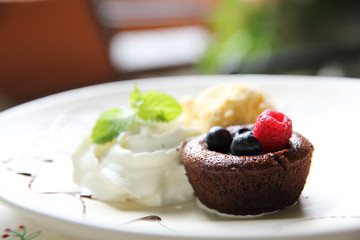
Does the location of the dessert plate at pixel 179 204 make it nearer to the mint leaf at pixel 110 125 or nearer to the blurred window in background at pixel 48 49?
the mint leaf at pixel 110 125

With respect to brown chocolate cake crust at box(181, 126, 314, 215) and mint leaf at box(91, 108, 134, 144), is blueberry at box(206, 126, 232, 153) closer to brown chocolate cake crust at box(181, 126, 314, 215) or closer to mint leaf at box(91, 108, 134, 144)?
brown chocolate cake crust at box(181, 126, 314, 215)

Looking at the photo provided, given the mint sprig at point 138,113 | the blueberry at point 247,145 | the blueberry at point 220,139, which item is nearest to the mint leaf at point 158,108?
the mint sprig at point 138,113

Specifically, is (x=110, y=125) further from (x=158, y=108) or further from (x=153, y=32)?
(x=153, y=32)

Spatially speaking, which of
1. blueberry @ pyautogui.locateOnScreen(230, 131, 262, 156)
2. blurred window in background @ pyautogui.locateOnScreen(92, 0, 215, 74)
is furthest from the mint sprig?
blurred window in background @ pyautogui.locateOnScreen(92, 0, 215, 74)

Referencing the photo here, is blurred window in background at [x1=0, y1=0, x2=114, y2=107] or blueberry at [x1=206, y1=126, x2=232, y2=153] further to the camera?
blurred window in background at [x1=0, y1=0, x2=114, y2=107]

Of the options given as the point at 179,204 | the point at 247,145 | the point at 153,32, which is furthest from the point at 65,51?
the point at 247,145

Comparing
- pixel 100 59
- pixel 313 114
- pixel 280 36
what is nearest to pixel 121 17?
pixel 100 59
